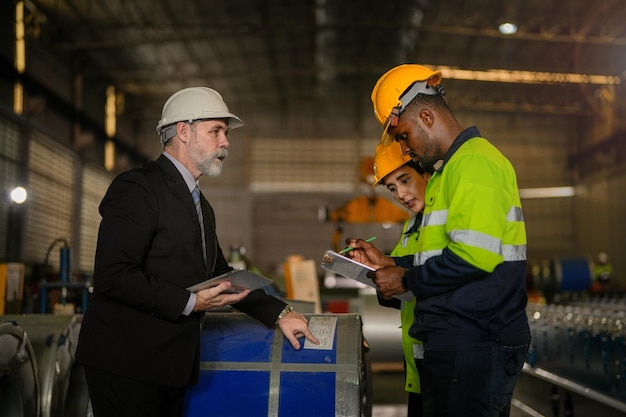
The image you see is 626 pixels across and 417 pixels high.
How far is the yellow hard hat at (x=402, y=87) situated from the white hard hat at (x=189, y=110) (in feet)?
2.49

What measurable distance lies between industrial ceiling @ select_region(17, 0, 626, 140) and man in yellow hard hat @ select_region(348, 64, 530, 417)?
51.2 feet

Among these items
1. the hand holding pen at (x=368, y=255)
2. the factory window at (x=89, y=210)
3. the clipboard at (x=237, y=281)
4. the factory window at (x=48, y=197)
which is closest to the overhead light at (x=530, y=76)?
the factory window at (x=89, y=210)

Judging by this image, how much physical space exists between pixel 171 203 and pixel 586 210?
947 inches

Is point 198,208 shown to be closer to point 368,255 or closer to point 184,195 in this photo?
point 184,195

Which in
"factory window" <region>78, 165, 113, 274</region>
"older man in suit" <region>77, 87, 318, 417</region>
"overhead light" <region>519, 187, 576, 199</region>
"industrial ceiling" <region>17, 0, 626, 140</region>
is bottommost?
"older man in suit" <region>77, 87, 318, 417</region>

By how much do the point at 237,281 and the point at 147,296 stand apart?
1.19ft

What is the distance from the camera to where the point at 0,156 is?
14.0m

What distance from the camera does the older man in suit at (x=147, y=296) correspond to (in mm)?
2830

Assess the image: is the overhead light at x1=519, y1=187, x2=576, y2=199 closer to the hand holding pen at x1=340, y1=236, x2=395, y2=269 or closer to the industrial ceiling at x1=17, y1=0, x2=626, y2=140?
the industrial ceiling at x1=17, y1=0, x2=626, y2=140

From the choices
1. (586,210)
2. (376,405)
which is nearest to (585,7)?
(586,210)

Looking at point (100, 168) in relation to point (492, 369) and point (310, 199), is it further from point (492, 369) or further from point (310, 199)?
point (492, 369)

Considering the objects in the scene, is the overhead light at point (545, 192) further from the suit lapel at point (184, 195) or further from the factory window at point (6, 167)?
the suit lapel at point (184, 195)

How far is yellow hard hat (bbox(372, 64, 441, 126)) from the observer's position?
288 centimetres

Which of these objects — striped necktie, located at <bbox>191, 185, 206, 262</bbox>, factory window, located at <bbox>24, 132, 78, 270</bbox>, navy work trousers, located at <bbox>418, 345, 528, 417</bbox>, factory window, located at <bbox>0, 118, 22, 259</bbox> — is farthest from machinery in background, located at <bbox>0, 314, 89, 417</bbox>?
factory window, located at <bbox>24, 132, 78, 270</bbox>
